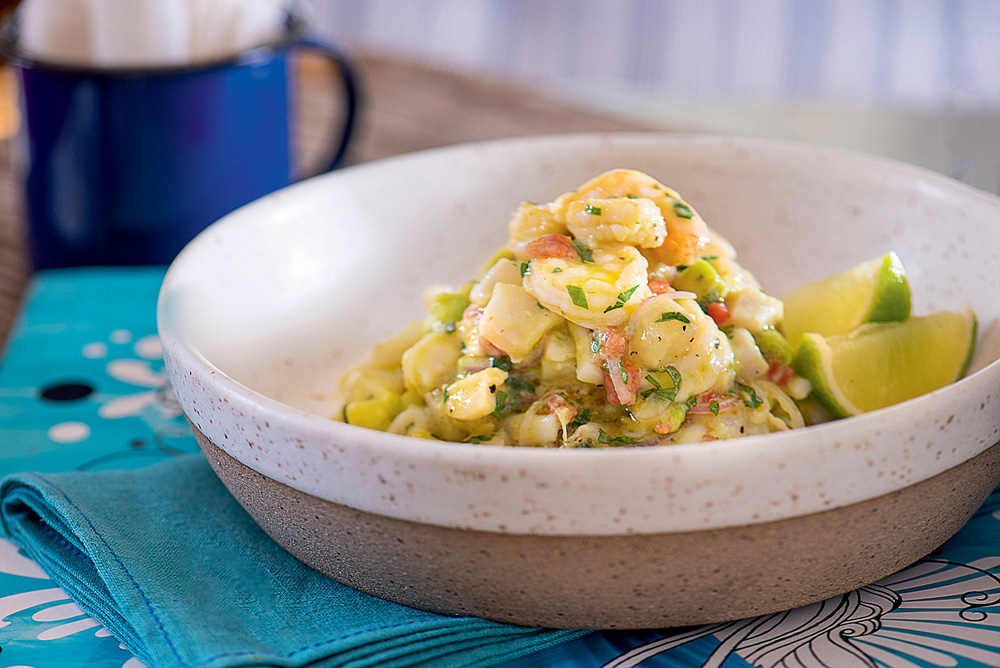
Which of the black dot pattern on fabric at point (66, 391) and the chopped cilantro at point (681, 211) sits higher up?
the chopped cilantro at point (681, 211)

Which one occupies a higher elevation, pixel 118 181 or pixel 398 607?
pixel 118 181

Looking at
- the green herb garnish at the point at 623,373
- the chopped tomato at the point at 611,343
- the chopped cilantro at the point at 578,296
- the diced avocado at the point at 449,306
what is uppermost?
the chopped cilantro at the point at 578,296

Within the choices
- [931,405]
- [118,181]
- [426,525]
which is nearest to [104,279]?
[118,181]

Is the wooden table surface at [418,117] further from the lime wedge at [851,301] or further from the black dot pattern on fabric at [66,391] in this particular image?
the lime wedge at [851,301]

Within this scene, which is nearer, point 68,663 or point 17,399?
point 68,663

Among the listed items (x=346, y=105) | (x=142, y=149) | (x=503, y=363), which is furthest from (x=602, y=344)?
(x=346, y=105)

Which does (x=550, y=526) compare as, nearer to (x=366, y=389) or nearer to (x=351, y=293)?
(x=366, y=389)

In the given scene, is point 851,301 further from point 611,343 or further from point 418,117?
point 418,117

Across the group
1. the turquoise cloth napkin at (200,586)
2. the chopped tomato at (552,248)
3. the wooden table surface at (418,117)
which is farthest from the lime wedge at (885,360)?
the wooden table surface at (418,117)
